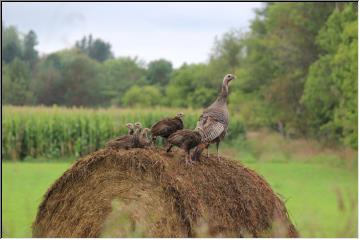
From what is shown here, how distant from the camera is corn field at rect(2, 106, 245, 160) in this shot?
34.9 meters

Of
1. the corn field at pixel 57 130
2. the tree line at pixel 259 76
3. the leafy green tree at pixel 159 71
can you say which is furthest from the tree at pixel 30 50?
the corn field at pixel 57 130

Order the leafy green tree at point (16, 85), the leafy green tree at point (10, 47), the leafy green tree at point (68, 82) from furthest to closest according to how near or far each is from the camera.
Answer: the leafy green tree at point (10, 47) < the leafy green tree at point (68, 82) < the leafy green tree at point (16, 85)

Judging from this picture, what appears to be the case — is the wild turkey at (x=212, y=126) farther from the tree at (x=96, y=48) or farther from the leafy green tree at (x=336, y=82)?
the tree at (x=96, y=48)

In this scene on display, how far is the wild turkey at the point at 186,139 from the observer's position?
7.57 metres

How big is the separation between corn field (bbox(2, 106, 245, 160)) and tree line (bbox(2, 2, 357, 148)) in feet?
25.3

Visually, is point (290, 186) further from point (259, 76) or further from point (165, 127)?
point (259, 76)

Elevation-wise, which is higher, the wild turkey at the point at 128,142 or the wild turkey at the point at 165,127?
the wild turkey at the point at 165,127

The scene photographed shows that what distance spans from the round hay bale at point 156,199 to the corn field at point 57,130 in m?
26.1

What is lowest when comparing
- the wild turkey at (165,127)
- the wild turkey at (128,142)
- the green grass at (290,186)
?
the green grass at (290,186)

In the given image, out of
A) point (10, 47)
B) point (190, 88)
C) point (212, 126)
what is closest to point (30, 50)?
point (10, 47)

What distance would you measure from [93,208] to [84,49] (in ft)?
327

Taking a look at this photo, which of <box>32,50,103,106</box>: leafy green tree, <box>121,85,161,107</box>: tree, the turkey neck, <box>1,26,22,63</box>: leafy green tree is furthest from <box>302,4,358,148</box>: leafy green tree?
<box>1,26,22,63</box>: leafy green tree

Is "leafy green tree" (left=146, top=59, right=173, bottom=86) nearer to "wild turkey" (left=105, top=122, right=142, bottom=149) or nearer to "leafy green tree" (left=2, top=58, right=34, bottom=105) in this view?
"leafy green tree" (left=2, top=58, right=34, bottom=105)

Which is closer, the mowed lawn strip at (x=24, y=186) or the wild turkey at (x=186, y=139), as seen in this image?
the wild turkey at (x=186, y=139)
